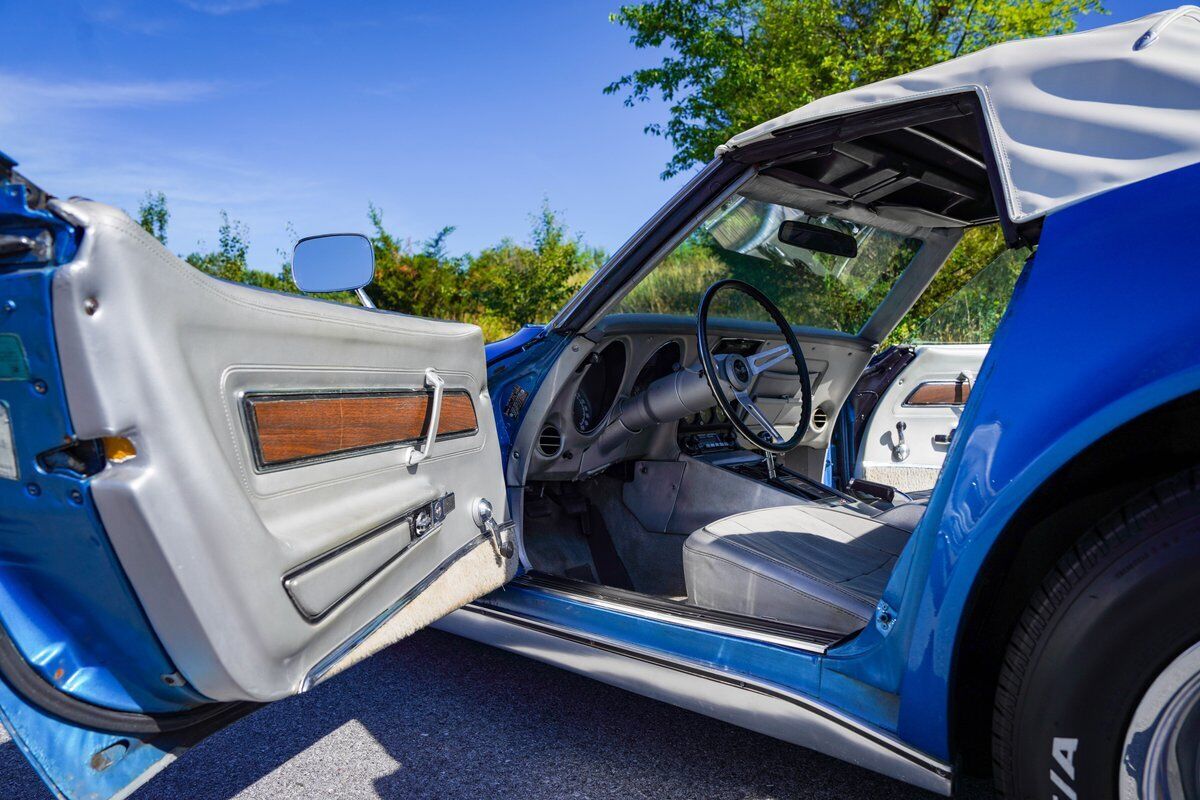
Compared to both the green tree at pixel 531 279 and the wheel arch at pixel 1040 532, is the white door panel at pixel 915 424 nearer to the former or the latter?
the wheel arch at pixel 1040 532

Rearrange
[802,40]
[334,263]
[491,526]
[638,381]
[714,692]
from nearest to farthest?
[714,692], [491,526], [334,263], [638,381], [802,40]

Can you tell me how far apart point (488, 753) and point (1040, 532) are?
163 cm

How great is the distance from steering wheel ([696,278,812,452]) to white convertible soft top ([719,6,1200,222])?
3.89 feet

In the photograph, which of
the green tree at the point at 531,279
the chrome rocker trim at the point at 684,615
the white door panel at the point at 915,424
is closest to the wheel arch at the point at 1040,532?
the chrome rocker trim at the point at 684,615

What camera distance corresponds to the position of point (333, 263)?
8.86 feet

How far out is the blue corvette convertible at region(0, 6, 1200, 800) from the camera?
1236mm

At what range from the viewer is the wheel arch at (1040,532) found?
4.41ft

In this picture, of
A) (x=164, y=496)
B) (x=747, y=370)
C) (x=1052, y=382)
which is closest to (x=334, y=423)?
(x=164, y=496)

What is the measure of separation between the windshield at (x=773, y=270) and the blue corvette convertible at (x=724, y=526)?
0.19 meters

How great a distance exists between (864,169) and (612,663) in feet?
5.20

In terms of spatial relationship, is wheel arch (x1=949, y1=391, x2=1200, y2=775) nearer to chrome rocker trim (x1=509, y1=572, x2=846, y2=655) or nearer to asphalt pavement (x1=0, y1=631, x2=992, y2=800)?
chrome rocker trim (x1=509, y1=572, x2=846, y2=655)

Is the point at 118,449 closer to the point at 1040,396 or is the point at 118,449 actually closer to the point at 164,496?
the point at 164,496

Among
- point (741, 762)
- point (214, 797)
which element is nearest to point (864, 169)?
point (741, 762)

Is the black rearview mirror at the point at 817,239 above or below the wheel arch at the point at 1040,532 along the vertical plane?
above
